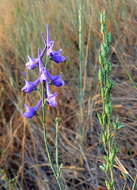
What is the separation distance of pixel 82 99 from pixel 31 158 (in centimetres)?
57

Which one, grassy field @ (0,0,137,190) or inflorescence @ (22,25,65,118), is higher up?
inflorescence @ (22,25,65,118)

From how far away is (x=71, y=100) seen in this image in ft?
9.32

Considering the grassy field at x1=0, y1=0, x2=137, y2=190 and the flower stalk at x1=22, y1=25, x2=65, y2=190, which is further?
the grassy field at x1=0, y1=0, x2=137, y2=190

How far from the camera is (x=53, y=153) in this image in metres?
2.66

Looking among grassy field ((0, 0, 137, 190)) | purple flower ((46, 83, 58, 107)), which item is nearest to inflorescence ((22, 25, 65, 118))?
purple flower ((46, 83, 58, 107))

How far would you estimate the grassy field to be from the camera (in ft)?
8.28

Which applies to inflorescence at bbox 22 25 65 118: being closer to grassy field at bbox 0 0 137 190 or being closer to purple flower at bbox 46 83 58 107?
purple flower at bbox 46 83 58 107

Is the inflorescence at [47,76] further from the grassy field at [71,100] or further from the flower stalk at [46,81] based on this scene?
the grassy field at [71,100]

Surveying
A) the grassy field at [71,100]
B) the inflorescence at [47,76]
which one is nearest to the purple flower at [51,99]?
the inflorescence at [47,76]

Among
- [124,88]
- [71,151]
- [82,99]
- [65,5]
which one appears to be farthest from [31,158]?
[65,5]

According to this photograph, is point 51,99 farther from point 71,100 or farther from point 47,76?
point 71,100

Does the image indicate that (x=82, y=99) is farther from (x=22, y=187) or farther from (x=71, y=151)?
(x=22, y=187)

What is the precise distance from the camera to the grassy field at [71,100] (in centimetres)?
252

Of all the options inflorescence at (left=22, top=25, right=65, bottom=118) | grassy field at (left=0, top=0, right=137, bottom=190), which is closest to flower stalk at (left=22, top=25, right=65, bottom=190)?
inflorescence at (left=22, top=25, right=65, bottom=118)
